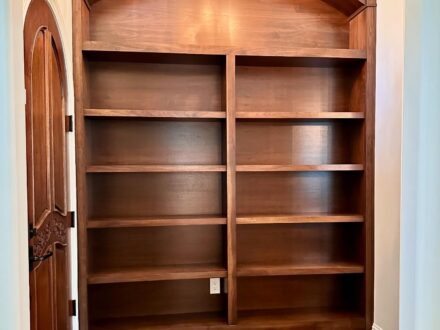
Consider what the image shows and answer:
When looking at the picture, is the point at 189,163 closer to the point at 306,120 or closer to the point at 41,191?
the point at 306,120

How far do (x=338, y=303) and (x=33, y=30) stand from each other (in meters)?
2.82

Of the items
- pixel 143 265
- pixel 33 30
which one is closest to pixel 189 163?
pixel 143 265

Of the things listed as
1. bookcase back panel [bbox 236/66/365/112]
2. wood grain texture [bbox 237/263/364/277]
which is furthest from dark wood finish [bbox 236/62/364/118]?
wood grain texture [bbox 237/263/364/277]

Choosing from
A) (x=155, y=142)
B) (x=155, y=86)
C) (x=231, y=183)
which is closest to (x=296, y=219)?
(x=231, y=183)

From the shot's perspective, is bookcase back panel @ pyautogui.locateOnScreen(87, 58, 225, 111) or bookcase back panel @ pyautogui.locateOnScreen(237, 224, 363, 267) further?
bookcase back panel @ pyautogui.locateOnScreen(237, 224, 363, 267)

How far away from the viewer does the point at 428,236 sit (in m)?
0.86

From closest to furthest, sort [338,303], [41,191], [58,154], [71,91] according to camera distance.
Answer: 1. [41,191]
2. [58,154]
3. [71,91]
4. [338,303]

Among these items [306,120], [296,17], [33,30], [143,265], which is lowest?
[143,265]

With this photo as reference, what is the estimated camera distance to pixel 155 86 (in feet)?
8.71

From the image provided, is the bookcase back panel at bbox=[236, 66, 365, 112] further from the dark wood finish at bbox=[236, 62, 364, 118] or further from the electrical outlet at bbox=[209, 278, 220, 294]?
the electrical outlet at bbox=[209, 278, 220, 294]

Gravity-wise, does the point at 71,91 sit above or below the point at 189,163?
above

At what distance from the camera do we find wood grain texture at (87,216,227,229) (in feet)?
7.84

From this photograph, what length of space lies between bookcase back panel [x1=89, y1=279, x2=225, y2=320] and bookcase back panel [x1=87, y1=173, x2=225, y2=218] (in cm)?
56

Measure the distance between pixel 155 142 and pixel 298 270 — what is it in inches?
56.5
